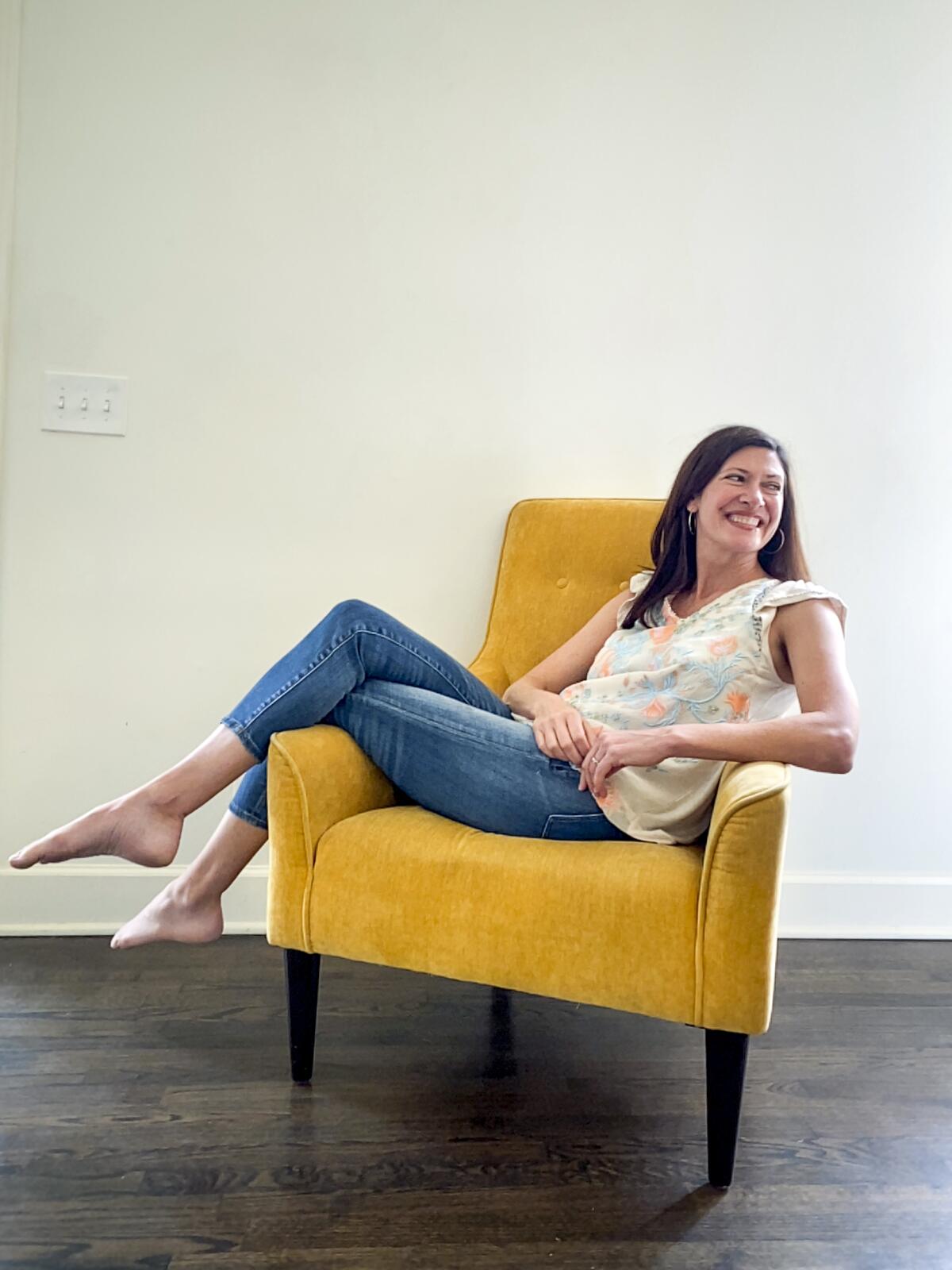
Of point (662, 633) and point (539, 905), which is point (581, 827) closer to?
point (539, 905)

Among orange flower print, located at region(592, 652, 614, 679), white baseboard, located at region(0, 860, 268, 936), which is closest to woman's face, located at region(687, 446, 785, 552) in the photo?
orange flower print, located at region(592, 652, 614, 679)

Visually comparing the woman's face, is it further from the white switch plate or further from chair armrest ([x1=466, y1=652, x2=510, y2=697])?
the white switch plate

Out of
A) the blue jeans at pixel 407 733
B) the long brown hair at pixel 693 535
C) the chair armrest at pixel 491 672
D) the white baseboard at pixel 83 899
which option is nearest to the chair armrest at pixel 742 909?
the blue jeans at pixel 407 733

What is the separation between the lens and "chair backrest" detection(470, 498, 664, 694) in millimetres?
1782

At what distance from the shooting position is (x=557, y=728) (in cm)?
133

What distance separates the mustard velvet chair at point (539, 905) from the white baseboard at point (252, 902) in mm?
708

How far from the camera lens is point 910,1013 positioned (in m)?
1.63

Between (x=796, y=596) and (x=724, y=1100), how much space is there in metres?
0.69

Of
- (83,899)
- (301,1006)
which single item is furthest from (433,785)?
(83,899)

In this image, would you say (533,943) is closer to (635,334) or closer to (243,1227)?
(243,1227)

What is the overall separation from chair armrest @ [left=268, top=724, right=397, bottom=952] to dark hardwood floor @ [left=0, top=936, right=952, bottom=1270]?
0.26m

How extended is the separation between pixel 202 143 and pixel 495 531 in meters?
0.99

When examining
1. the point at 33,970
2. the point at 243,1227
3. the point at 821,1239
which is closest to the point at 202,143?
the point at 33,970

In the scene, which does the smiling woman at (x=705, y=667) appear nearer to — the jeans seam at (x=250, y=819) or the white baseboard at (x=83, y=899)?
the jeans seam at (x=250, y=819)
